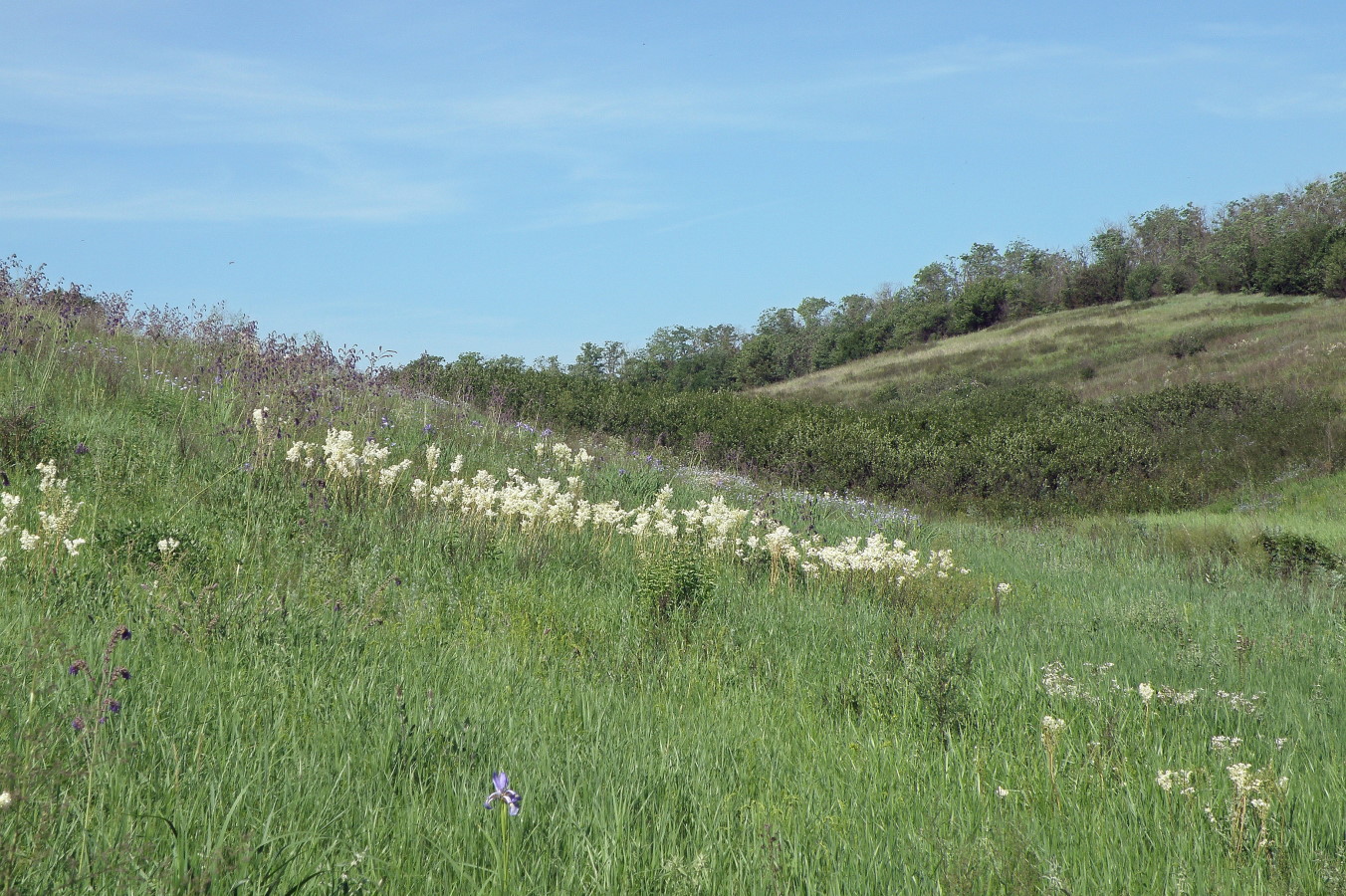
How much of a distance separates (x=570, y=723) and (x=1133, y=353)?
4436cm

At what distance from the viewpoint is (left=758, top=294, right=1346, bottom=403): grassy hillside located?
94.6ft

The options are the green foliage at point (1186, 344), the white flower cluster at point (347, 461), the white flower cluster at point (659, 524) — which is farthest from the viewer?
the green foliage at point (1186, 344)

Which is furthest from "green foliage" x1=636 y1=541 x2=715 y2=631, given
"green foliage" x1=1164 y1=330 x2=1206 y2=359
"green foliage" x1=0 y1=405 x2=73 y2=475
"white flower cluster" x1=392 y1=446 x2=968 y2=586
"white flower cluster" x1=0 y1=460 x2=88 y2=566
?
"green foliage" x1=1164 y1=330 x2=1206 y2=359

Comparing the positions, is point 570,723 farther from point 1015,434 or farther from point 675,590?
point 1015,434

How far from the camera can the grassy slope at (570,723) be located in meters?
2.29

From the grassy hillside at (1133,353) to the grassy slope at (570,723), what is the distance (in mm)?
22343

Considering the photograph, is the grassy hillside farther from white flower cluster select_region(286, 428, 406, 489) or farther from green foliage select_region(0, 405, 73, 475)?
green foliage select_region(0, 405, 73, 475)

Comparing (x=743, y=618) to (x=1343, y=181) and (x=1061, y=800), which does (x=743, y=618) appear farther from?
(x=1343, y=181)

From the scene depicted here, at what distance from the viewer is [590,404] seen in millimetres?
20844

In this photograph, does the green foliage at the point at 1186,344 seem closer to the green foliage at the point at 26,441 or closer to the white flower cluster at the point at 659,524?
the white flower cluster at the point at 659,524

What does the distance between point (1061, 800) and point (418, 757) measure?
85.1 inches

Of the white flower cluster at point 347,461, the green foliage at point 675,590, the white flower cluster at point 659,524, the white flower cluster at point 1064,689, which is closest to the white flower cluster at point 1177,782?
the white flower cluster at point 1064,689

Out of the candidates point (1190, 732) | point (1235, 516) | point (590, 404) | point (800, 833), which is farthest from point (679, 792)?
point (590, 404)

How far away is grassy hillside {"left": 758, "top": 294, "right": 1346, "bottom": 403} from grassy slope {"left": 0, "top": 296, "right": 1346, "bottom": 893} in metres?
22.3
